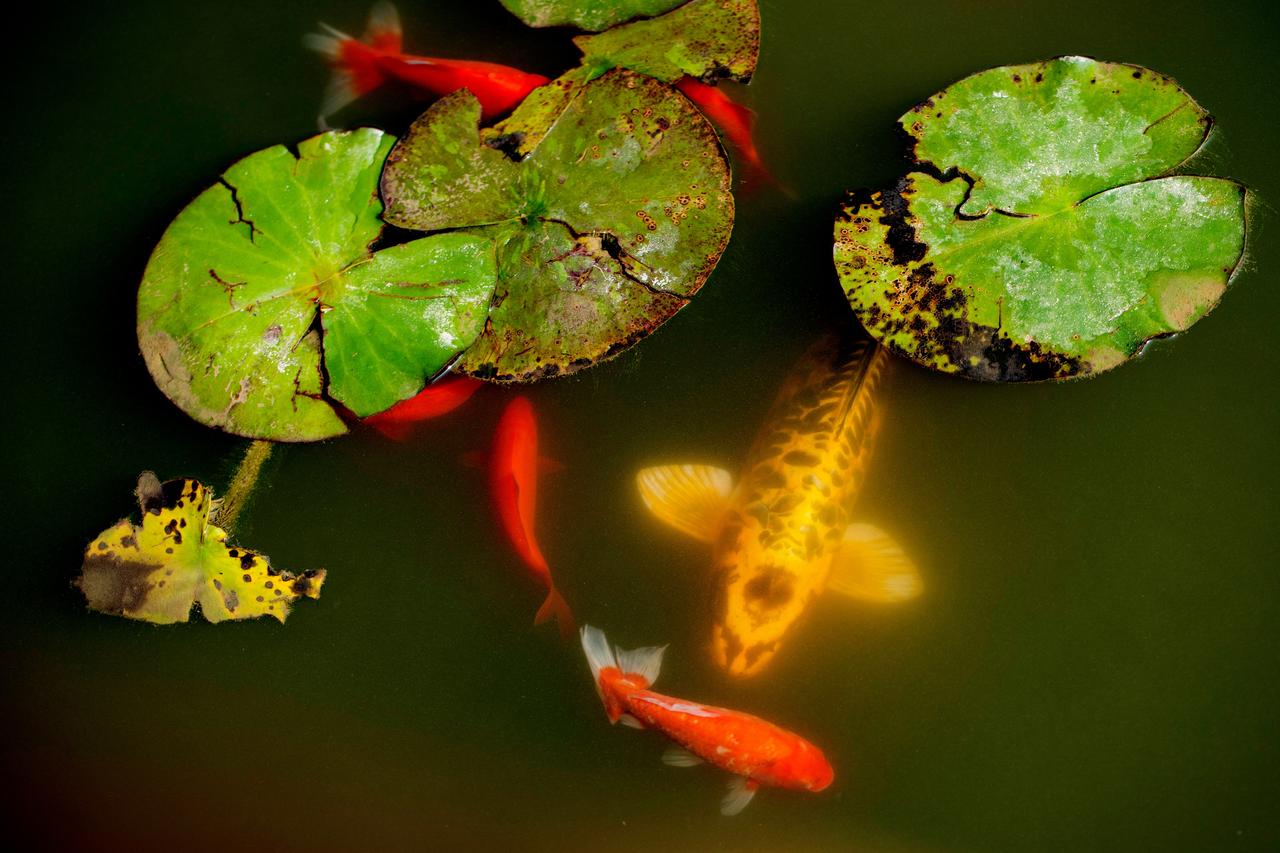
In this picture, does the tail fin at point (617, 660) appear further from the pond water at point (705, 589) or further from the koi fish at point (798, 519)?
the koi fish at point (798, 519)

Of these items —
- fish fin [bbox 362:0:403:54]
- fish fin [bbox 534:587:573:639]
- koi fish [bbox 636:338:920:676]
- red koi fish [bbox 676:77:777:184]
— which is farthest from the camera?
fish fin [bbox 362:0:403:54]

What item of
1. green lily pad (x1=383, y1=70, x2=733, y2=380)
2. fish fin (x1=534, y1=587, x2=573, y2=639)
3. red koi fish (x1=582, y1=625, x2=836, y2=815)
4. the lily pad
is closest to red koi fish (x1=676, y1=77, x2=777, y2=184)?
green lily pad (x1=383, y1=70, x2=733, y2=380)

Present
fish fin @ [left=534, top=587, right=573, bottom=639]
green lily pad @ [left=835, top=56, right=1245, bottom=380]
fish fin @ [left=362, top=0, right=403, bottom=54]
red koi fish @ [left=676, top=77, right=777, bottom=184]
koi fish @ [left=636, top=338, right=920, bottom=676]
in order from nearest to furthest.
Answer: green lily pad @ [left=835, top=56, right=1245, bottom=380]
koi fish @ [left=636, top=338, right=920, bottom=676]
fish fin @ [left=534, top=587, right=573, bottom=639]
red koi fish @ [left=676, top=77, right=777, bottom=184]
fish fin @ [left=362, top=0, right=403, bottom=54]

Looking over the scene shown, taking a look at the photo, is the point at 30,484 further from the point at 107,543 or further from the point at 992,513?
the point at 992,513

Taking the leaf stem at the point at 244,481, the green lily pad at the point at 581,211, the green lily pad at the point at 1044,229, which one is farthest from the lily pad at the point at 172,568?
the green lily pad at the point at 1044,229

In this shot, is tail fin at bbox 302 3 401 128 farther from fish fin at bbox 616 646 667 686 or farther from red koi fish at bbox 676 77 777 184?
fish fin at bbox 616 646 667 686
